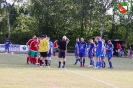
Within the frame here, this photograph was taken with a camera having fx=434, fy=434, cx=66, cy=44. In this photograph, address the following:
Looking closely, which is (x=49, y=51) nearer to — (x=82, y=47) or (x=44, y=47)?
(x=44, y=47)

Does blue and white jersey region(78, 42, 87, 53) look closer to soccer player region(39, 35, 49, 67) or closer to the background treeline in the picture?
soccer player region(39, 35, 49, 67)

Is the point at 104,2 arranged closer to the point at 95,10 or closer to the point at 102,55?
the point at 95,10

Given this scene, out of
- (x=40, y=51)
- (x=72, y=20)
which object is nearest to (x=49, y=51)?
(x=40, y=51)

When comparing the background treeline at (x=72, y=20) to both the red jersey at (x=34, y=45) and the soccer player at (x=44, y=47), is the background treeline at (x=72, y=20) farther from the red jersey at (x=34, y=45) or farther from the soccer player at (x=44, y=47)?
the soccer player at (x=44, y=47)

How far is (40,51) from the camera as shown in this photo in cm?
2695

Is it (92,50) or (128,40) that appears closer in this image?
(92,50)

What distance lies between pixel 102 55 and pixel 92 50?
5.53ft

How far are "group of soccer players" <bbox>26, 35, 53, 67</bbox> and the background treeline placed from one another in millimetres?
34088

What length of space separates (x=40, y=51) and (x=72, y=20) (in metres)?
36.8

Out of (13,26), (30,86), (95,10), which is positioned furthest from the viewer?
(13,26)

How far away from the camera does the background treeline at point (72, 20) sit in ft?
207

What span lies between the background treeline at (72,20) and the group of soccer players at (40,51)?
3409 centimetres

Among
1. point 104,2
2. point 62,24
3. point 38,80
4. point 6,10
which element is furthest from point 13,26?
point 38,80

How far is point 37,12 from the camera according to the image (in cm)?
6656
